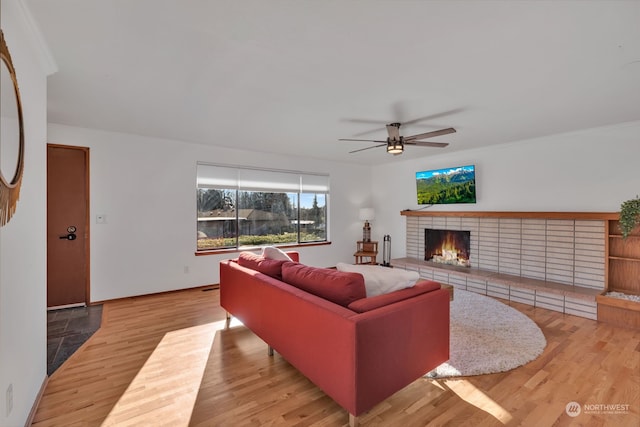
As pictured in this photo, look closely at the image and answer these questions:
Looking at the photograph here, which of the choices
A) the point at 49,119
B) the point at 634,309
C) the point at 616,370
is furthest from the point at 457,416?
the point at 49,119

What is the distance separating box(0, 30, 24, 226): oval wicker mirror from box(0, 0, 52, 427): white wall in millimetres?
120

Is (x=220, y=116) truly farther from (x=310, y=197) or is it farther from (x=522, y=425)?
(x=522, y=425)

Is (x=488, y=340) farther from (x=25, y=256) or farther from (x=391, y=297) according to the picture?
(x=25, y=256)

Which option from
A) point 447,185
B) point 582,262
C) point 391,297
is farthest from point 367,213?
point 391,297

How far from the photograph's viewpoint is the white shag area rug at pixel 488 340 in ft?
7.83

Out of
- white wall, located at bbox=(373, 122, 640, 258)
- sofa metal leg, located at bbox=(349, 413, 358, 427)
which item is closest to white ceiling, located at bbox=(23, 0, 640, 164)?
white wall, located at bbox=(373, 122, 640, 258)

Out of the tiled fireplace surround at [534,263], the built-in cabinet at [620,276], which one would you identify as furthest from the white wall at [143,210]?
the built-in cabinet at [620,276]

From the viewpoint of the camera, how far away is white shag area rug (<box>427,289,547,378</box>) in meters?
2.39

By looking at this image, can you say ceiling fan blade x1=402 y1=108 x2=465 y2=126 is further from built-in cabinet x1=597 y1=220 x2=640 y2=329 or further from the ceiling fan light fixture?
built-in cabinet x1=597 y1=220 x2=640 y2=329

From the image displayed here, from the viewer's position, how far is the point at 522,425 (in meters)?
1.77

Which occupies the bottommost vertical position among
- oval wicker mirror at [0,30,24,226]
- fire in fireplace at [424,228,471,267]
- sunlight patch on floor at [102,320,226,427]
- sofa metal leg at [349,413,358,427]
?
A: sunlight patch on floor at [102,320,226,427]

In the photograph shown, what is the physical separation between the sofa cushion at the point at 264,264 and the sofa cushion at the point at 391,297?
962 millimetres

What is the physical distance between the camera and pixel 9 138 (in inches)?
55.3

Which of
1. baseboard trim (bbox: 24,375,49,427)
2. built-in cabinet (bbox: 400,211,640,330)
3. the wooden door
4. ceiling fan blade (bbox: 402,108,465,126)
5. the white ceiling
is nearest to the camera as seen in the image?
the white ceiling
